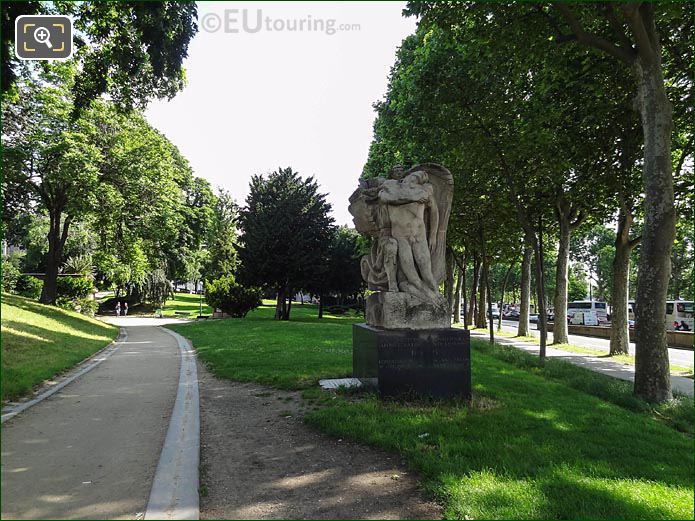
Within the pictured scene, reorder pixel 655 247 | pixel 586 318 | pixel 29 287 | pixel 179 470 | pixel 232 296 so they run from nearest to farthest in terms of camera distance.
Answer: pixel 179 470
pixel 655 247
pixel 232 296
pixel 29 287
pixel 586 318

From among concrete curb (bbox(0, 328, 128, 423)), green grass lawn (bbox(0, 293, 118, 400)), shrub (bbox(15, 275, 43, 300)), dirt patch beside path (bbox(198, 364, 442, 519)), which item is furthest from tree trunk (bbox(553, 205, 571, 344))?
shrub (bbox(15, 275, 43, 300))

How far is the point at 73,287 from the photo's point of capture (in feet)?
102

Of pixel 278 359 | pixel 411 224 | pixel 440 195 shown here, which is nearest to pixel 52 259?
pixel 278 359

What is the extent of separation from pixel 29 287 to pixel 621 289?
40572 mm

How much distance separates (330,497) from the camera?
12.4 ft

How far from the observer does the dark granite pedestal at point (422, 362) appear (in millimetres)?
6598

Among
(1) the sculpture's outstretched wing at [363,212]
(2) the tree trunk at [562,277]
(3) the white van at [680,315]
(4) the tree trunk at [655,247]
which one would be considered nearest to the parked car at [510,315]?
(3) the white van at [680,315]

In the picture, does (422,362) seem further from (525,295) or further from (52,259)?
(52,259)

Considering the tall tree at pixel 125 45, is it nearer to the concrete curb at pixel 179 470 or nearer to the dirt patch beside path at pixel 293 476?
the concrete curb at pixel 179 470

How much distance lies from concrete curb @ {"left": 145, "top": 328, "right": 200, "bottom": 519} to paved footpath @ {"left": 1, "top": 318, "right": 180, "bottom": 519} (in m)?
0.09

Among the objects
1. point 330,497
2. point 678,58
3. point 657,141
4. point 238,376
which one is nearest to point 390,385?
point 330,497

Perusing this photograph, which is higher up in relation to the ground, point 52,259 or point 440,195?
point 440,195

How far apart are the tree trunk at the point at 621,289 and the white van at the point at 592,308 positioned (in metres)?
32.9

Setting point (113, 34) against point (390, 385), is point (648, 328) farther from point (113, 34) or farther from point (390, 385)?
point (113, 34)
